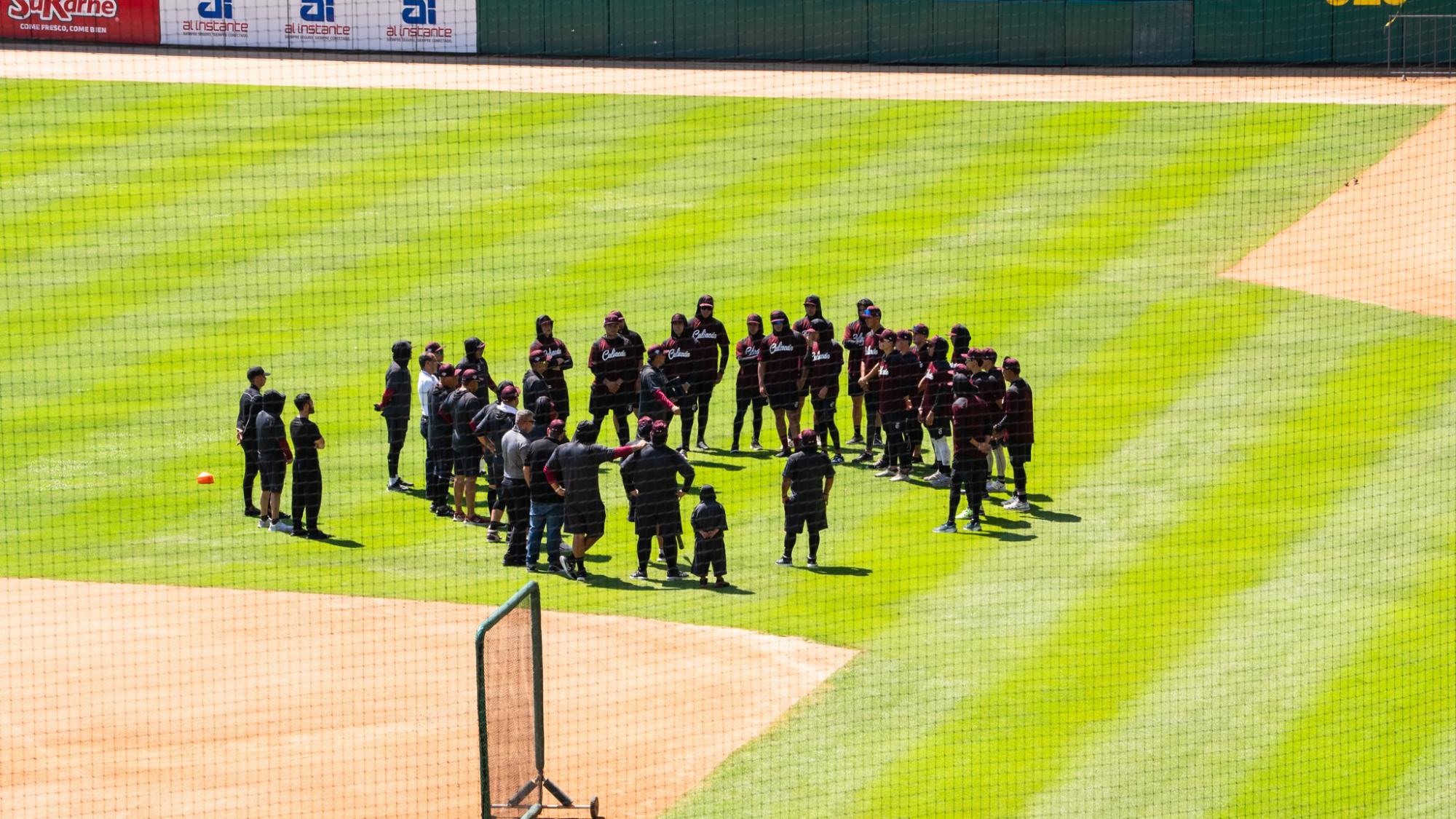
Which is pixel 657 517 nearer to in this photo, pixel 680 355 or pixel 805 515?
pixel 805 515

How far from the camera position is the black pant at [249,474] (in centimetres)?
1897

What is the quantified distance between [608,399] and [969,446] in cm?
412

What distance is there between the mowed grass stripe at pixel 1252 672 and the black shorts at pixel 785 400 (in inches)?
206

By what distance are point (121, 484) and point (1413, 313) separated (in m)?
15.4

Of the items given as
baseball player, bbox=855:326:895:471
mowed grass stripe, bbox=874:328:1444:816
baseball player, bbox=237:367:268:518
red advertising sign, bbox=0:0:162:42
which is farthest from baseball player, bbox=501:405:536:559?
red advertising sign, bbox=0:0:162:42

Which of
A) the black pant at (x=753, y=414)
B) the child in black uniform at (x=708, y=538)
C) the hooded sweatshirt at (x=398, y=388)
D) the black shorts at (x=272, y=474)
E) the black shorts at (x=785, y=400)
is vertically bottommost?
the child in black uniform at (x=708, y=538)

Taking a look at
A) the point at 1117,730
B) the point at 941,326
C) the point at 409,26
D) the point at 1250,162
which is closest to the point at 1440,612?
the point at 1117,730

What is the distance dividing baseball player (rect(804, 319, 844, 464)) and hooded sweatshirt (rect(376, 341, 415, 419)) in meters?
4.01

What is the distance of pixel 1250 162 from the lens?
30188 millimetres

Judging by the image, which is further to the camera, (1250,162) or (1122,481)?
(1250,162)

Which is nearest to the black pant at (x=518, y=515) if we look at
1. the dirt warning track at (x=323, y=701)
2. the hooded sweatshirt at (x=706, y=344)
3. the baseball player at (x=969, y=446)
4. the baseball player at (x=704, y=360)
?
the dirt warning track at (x=323, y=701)

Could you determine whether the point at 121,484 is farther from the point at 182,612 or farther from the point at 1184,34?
the point at 1184,34

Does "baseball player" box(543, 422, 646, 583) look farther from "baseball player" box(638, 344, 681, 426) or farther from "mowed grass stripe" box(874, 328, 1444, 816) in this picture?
"mowed grass stripe" box(874, 328, 1444, 816)

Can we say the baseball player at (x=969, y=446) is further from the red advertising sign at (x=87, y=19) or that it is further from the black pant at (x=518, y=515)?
the red advertising sign at (x=87, y=19)
